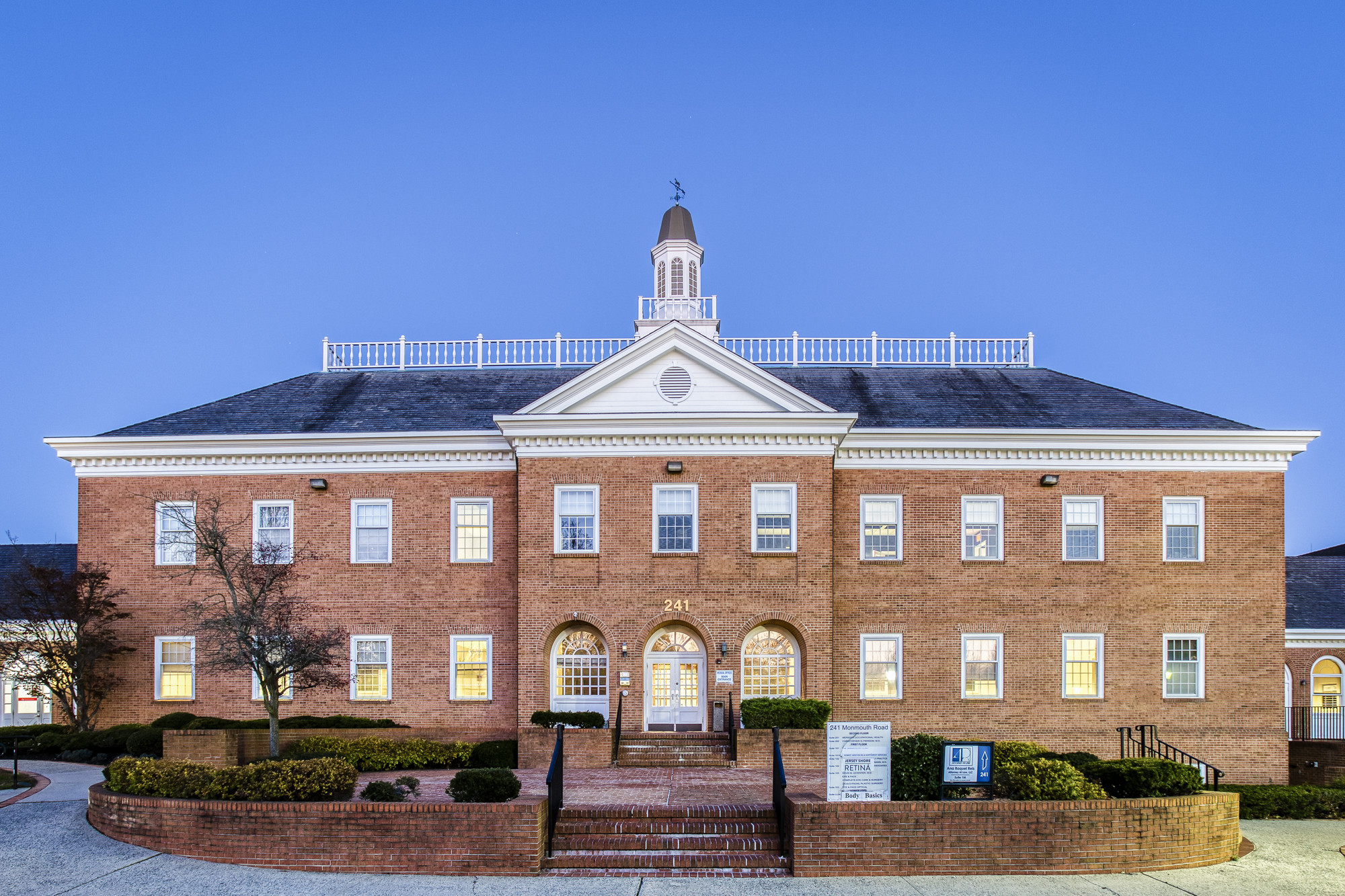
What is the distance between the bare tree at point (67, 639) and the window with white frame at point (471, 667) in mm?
8338

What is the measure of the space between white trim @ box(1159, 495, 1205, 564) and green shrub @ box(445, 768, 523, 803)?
1876 centimetres

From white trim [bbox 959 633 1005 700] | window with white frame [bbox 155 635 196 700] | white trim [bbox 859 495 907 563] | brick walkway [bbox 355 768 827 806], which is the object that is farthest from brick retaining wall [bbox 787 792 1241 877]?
window with white frame [bbox 155 635 196 700]

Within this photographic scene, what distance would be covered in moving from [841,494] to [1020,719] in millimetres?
7058

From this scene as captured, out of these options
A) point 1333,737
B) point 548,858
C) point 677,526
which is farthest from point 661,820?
point 1333,737

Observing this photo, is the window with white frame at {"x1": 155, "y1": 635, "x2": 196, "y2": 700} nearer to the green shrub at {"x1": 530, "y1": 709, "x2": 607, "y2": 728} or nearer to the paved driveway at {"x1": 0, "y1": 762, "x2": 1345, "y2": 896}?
the green shrub at {"x1": 530, "y1": 709, "x2": 607, "y2": 728}

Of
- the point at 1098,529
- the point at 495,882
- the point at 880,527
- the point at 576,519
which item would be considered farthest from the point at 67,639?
the point at 1098,529

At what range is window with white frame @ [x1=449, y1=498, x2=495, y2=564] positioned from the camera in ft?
86.6

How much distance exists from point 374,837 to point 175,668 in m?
15.1

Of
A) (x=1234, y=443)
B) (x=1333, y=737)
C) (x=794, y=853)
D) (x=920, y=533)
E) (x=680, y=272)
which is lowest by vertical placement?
(x=1333, y=737)

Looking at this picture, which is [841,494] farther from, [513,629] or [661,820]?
[661,820]

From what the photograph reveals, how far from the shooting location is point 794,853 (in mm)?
13992

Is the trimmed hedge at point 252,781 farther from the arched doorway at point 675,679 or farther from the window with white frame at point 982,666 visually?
the window with white frame at point 982,666

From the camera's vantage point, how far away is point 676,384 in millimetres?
24797

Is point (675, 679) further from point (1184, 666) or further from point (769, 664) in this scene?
point (1184, 666)
